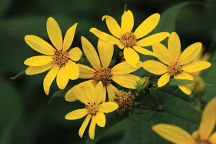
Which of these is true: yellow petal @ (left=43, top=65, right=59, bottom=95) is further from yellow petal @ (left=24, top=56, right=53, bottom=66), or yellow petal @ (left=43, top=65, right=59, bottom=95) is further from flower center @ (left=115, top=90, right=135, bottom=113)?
flower center @ (left=115, top=90, right=135, bottom=113)

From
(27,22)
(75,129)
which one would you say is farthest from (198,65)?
(27,22)

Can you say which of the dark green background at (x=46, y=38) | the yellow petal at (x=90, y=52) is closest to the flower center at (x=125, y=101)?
the yellow petal at (x=90, y=52)

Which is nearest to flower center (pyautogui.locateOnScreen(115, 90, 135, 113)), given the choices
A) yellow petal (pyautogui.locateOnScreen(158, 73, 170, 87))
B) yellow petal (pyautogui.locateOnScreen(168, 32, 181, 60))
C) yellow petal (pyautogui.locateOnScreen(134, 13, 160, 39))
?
yellow petal (pyautogui.locateOnScreen(158, 73, 170, 87))

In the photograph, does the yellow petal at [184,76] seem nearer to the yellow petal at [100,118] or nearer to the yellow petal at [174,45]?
the yellow petal at [174,45]

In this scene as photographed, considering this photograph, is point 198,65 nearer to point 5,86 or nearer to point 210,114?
point 210,114

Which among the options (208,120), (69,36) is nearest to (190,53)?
(208,120)
